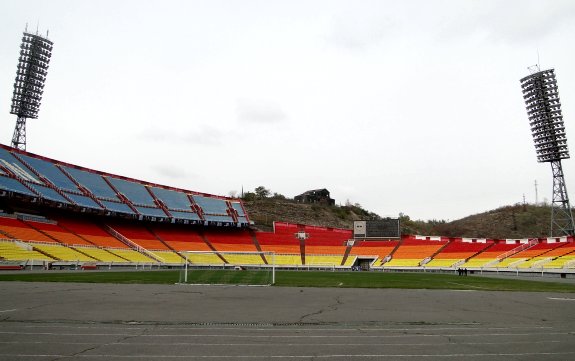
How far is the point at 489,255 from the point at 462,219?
78669 millimetres

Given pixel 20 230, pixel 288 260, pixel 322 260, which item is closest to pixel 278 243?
pixel 288 260

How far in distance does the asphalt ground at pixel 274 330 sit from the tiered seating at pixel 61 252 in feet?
108

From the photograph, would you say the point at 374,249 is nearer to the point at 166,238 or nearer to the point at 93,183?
the point at 166,238

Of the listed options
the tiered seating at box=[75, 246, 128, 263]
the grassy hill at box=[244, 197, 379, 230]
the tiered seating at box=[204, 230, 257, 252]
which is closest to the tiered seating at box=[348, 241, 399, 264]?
the tiered seating at box=[204, 230, 257, 252]

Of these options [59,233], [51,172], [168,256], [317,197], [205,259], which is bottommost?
[205,259]

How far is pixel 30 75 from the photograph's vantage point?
62.5 metres

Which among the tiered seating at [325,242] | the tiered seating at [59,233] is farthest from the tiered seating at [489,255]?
the tiered seating at [59,233]

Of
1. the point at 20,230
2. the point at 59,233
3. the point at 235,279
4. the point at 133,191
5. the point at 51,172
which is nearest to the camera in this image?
the point at 235,279

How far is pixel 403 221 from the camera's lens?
516 feet

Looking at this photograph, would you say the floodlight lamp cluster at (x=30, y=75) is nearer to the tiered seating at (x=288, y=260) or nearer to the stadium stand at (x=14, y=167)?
the stadium stand at (x=14, y=167)

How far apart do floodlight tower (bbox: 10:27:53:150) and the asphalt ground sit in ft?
186

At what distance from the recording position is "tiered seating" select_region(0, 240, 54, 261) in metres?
41.3

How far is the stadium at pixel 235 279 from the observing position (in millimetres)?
9336

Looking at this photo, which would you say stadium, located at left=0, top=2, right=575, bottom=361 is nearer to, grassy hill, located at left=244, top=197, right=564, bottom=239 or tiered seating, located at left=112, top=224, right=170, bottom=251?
tiered seating, located at left=112, top=224, right=170, bottom=251
